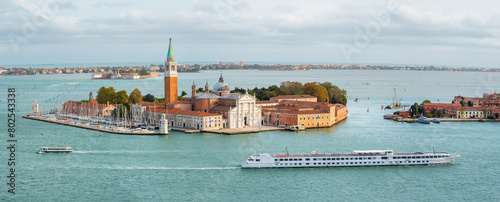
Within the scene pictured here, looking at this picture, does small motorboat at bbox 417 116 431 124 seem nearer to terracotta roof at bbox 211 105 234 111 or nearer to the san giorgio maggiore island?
the san giorgio maggiore island

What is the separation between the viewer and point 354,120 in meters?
32.9

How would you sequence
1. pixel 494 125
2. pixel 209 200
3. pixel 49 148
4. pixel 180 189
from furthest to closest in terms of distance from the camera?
pixel 494 125
pixel 49 148
pixel 180 189
pixel 209 200

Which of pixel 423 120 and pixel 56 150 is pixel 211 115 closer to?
pixel 56 150

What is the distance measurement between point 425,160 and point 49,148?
13.2 m

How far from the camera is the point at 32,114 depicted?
34906 mm

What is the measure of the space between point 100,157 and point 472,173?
39.9 feet

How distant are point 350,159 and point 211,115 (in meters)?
10.2

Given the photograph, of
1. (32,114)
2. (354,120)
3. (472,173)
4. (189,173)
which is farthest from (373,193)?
(32,114)

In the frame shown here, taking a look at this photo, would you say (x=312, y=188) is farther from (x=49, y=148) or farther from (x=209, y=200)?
(x=49, y=148)

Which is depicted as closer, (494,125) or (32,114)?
(494,125)

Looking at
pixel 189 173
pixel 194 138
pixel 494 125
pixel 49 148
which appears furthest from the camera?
pixel 494 125

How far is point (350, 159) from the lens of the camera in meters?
19.0

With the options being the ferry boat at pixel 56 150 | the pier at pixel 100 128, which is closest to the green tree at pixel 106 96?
the pier at pixel 100 128

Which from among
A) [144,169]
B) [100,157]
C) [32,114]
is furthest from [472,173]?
[32,114]
